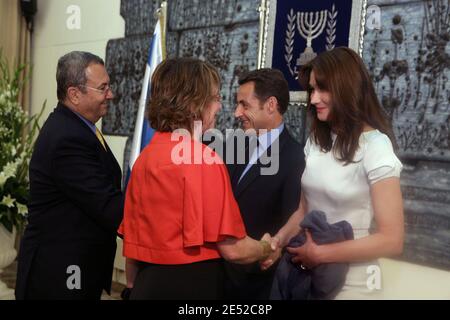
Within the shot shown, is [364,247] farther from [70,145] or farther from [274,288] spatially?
[70,145]

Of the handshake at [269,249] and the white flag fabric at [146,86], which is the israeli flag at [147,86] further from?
the handshake at [269,249]

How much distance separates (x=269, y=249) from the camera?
1.82 m

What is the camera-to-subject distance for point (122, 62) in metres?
4.65

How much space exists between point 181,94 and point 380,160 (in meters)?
0.61

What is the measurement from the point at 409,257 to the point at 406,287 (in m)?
0.15

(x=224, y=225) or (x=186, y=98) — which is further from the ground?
(x=186, y=98)

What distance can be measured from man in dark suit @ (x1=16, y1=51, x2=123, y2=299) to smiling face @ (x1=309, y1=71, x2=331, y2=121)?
→ 2.52ft

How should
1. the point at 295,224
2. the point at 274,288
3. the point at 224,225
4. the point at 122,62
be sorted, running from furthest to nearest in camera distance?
the point at 122,62
the point at 295,224
the point at 274,288
the point at 224,225

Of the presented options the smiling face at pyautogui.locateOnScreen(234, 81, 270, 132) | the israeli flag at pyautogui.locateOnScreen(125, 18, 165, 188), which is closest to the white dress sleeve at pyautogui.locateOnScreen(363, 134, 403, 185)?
the smiling face at pyautogui.locateOnScreen(234, 81, 270, 132)

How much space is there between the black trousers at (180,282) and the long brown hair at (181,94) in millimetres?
397

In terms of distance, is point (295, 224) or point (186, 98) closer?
point (186, 98)

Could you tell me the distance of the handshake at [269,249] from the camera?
1.80 m

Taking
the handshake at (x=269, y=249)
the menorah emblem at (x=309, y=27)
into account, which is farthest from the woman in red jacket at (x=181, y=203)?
the menorah emblem at (x=309, y=27)
